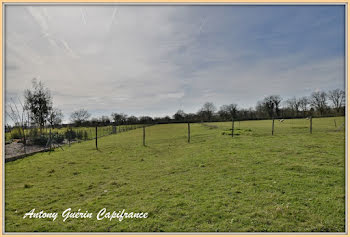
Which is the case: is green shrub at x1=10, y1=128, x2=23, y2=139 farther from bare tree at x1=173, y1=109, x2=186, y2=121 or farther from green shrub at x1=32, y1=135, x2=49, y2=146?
bare tree at x1=173, y1=109, x2=186, y2=121

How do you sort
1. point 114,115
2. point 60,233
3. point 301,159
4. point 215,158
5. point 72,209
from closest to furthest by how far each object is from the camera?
1. point 60,233
2. point 72,209
3. point 301,159
4. point 215,158
5. point 114,115

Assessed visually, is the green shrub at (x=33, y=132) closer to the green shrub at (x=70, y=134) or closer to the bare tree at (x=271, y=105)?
the green shrub at (x=70, y=134)

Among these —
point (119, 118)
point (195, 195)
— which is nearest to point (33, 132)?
point (195, 195)

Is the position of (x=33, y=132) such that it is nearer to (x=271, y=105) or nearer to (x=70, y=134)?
(x=70, y=134)

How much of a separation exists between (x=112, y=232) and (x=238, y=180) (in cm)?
401

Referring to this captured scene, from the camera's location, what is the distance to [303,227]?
10.9 ft

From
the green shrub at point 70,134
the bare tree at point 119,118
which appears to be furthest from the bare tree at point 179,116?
the green shrub at point 70,134

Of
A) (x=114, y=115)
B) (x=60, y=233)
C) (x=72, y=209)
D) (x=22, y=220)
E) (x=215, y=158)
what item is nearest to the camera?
(x=60, y=233)

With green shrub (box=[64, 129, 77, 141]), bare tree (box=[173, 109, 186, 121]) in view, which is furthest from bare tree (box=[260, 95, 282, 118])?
green shrub (box=[64, 129, 77, 141])

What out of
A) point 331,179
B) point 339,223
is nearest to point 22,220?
point 339,223

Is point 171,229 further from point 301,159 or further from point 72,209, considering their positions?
Result: point 301,159

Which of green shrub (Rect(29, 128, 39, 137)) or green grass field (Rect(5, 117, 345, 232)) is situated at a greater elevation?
green shrub (Rect(29, 128, 39, 137))

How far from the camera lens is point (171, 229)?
11.0 ft

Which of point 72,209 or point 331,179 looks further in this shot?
point 331,179
